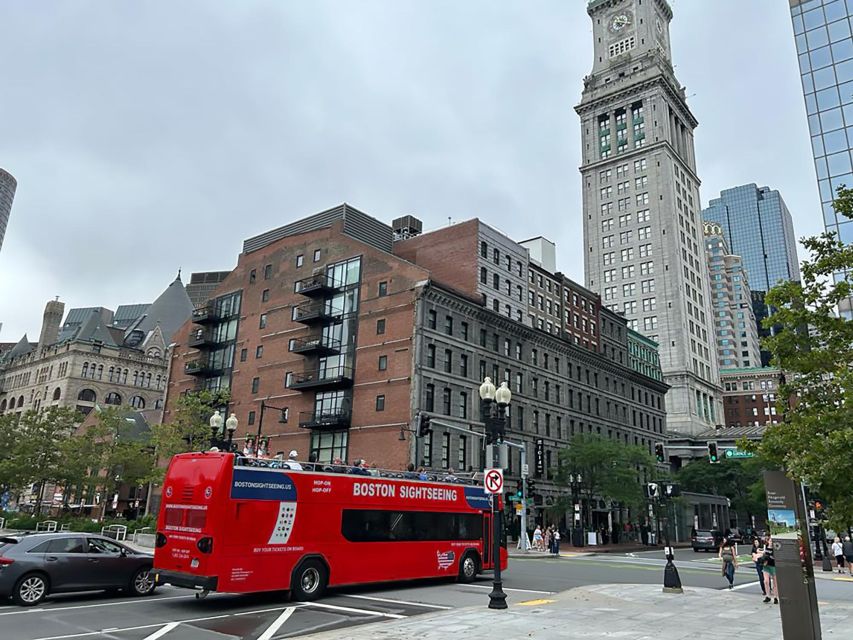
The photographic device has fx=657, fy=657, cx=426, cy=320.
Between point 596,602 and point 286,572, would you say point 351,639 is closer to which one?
point 286,572

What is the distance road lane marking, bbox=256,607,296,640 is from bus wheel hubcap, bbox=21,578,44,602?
5482 mm

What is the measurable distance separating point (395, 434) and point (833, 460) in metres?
37.6

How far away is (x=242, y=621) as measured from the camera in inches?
542

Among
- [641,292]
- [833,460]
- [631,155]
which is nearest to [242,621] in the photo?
[833,460]

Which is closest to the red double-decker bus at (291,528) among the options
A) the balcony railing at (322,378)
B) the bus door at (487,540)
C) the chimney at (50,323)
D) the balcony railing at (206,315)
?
the bus door at (487,540)

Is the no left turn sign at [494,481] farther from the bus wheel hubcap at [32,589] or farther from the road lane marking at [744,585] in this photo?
the bus wheel hubcap at [32,589]

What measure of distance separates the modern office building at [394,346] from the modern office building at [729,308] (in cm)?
13329

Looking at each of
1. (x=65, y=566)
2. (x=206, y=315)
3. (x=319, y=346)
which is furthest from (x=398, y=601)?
(x=206, y=315)

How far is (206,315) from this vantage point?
64062mm

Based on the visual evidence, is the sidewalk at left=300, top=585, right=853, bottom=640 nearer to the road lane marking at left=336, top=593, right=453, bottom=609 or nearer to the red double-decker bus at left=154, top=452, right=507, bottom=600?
the road lane marking at left=336, top=593, right=453, bottom=609

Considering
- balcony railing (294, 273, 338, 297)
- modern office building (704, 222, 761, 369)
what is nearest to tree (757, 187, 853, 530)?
balcony railing (294, 273, 338, 297)

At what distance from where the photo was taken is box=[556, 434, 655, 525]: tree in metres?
52.5

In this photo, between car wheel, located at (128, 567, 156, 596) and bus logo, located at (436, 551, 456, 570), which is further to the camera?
bus logo, located at (436, 551, 456, 570)

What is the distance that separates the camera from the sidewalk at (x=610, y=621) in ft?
39.7
